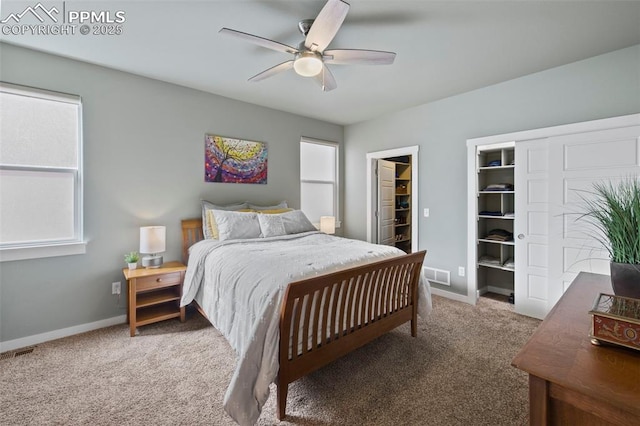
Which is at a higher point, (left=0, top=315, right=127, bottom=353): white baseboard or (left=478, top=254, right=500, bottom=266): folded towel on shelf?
(left=478, top=254, right=500, bottom=266): folded towel on shelf

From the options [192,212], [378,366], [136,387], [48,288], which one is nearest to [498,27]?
[378,366]

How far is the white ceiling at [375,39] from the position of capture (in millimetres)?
2031

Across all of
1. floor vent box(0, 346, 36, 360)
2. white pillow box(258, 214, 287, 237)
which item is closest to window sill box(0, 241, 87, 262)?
floor vent box(0, 346, 36, 360)

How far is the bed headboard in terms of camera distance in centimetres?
343

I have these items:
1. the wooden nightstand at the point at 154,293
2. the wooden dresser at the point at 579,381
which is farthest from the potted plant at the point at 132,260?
the wooden dresser at the point at 579,381

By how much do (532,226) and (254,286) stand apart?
3095 millimetres

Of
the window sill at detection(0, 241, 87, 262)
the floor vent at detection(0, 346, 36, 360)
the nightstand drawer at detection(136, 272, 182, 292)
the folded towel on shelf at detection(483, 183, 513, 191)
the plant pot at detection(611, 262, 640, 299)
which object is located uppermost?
the folded towel on shelf at detection(483, 183, 513, 191)

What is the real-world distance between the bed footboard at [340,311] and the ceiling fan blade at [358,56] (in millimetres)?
1582

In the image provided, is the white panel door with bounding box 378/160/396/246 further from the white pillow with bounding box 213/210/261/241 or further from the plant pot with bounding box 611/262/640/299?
the plant pot with bounding box 611/262/640/299

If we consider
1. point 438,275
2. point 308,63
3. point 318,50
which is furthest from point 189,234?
point 438,275

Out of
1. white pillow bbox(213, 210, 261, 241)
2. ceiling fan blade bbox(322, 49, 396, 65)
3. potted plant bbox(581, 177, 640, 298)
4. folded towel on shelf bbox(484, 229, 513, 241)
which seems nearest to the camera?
potted plant bbox(581, 177, 640, 298)

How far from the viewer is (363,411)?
1.76 m

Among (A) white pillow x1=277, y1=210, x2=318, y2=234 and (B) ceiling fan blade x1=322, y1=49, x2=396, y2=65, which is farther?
(A) white pillow x1=277, y1=210, x2=318, y2=234

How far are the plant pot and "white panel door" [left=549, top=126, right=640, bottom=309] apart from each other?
79.3 inches
